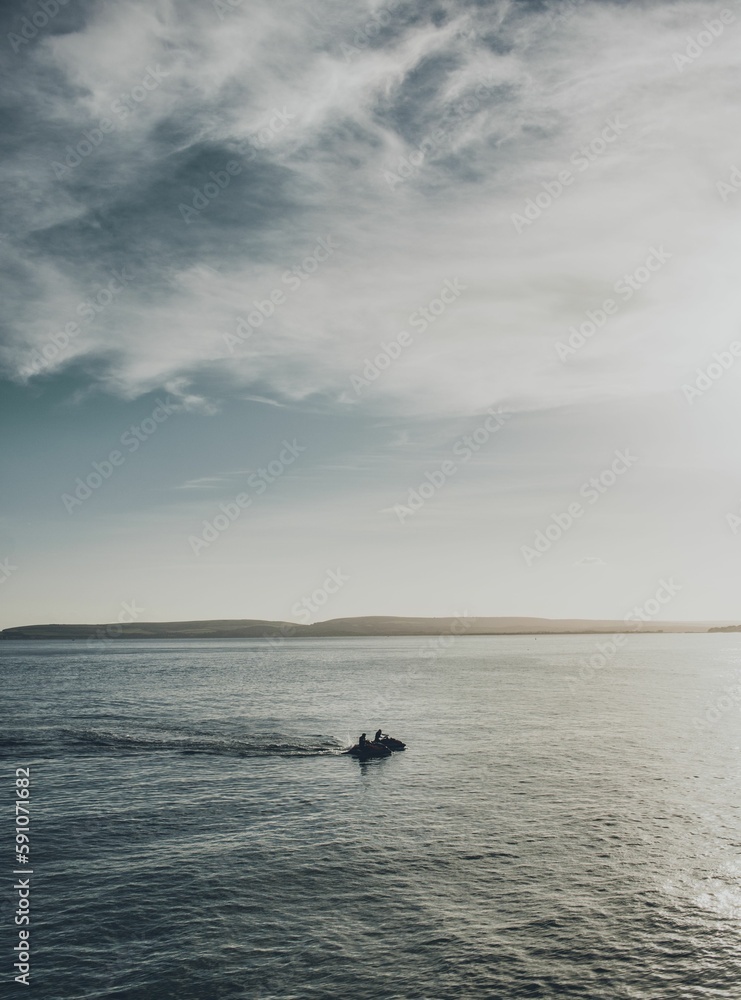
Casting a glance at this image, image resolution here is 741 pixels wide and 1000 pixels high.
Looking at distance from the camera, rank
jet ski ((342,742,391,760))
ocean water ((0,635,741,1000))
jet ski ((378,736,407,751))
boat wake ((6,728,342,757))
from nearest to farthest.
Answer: ocean water ((0,635,741,1000)) → jet ski ((342,742,391,760)) → jet ski ((378,736,407,751)) → boat wake ((6,728,342,757))

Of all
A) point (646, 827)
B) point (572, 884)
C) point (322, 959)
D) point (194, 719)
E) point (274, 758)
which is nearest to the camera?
point (322, 959)

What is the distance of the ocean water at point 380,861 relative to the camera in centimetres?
2631

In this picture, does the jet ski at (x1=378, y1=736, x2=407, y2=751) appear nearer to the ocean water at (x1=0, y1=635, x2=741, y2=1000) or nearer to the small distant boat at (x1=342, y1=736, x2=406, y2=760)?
the small distant boat at (x1=342, y1=736, x2=406, y2=760)

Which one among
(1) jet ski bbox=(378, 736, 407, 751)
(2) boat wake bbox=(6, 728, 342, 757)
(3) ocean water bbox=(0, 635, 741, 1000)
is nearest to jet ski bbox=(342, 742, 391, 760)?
(1) jet ski bbox=(378, 736, 407, 751)

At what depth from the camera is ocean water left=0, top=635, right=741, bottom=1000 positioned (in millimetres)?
26312

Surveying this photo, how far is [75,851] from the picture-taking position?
128ft

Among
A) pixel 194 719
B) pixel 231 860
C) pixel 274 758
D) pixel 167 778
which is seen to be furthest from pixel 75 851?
pixel 194 719

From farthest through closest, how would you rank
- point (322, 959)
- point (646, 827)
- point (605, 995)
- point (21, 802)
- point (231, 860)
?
point (21, 802) → point (646, 827) → point (231, 860) → point (322, 959) → point (605, 995)

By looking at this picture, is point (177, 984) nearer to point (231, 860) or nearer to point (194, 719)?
point (231, 860)

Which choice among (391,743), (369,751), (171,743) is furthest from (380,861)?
(171,743)

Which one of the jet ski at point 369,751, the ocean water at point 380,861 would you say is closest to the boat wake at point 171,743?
the ocean water at point 380,861

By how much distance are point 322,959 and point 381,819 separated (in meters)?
18.5

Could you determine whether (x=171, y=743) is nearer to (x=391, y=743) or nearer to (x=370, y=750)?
(x=370, y=750)

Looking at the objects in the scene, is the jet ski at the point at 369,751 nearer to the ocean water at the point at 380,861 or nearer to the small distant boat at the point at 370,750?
the small distant boat at the point at 370,750
